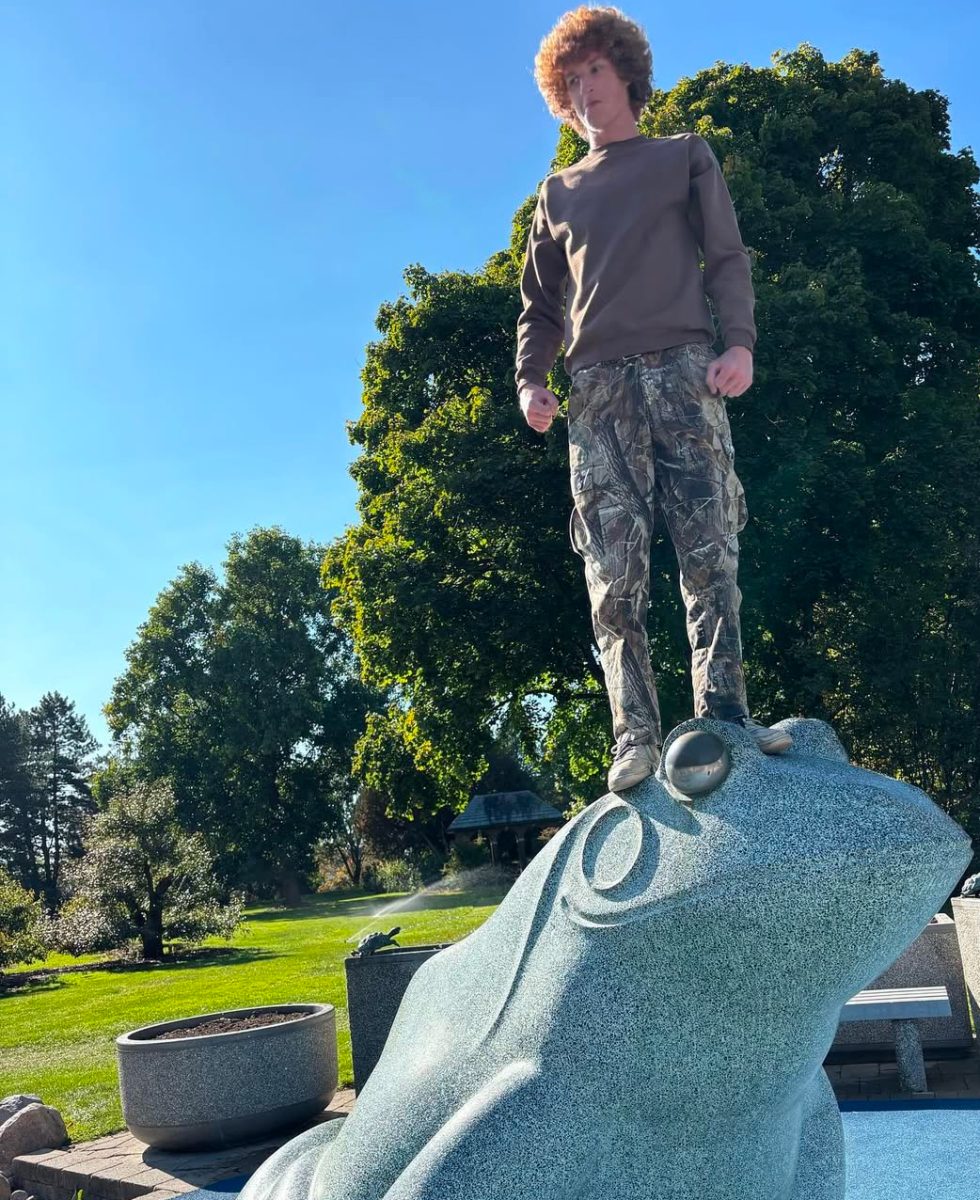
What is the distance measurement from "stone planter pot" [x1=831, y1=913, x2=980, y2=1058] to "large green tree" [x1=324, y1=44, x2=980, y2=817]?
8.50m

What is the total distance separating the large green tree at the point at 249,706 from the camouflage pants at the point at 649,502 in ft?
134

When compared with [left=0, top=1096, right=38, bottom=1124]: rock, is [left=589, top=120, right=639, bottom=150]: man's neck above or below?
above

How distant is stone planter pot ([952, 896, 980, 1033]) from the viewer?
721 centimetres

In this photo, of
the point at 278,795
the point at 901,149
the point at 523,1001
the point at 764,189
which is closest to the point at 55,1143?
the point at 523,1001

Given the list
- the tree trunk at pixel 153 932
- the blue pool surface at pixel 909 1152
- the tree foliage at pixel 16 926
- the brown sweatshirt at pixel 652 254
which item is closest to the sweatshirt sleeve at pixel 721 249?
the brown sweatshirt at pixel 652 254

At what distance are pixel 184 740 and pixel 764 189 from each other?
1367 inches

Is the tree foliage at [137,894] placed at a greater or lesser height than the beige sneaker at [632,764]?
lesser

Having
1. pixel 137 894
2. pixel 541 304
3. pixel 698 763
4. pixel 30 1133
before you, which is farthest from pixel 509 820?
pixel 698 763

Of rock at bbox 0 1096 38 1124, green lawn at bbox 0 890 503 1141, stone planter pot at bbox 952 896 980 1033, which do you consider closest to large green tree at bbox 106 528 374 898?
green lawn at bbox 0 890 503 1141

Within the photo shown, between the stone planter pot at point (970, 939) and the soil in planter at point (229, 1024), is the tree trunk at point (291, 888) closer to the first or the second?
the soil in planter at point (229, 1024)

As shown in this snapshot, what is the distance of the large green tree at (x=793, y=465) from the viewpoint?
16547mm

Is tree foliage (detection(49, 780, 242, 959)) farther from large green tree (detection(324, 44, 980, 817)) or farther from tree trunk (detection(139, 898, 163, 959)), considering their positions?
large green tree (detection(324, 44, 980, 817))

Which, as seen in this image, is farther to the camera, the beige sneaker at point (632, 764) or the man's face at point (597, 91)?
the man's face at point (597, 91)

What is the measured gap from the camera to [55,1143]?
7738mm
